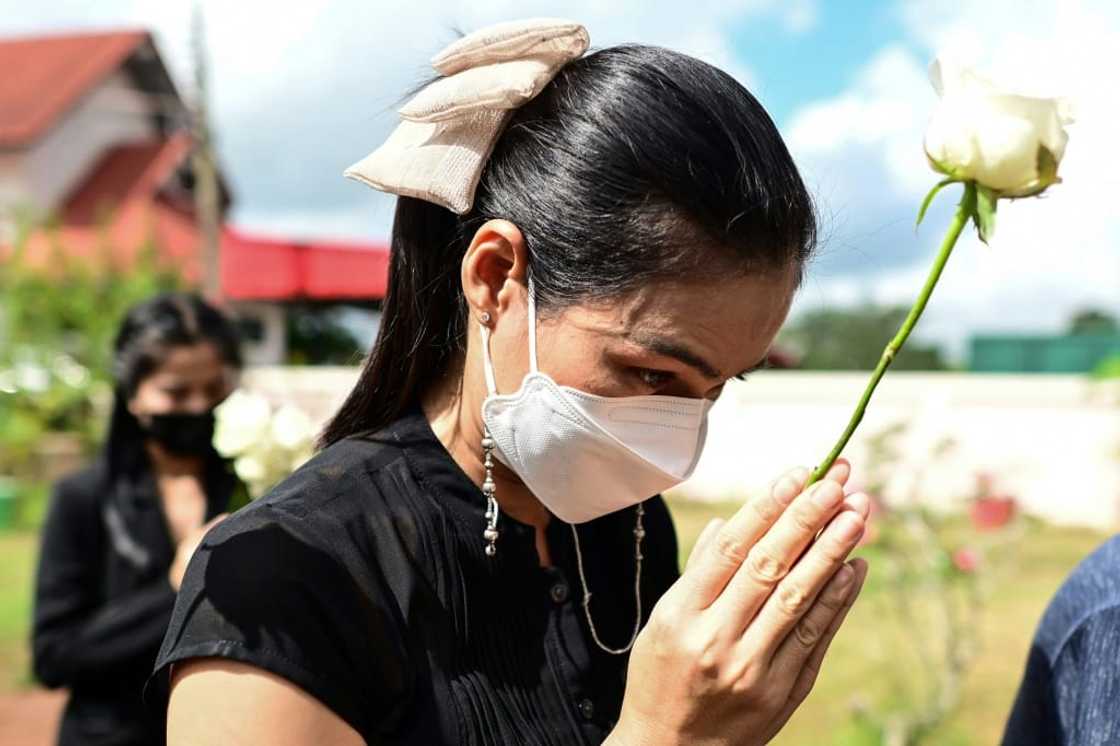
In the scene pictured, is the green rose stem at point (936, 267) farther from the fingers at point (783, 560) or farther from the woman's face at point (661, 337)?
the woman's face at point (661, 337)

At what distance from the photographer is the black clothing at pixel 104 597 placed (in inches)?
93.7

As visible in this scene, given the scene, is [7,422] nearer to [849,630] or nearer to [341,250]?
[341,250]

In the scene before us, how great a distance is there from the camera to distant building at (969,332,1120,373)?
1399 cm

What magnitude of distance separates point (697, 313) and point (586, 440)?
213 millimetres

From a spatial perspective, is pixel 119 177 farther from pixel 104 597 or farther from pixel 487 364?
pixel 487 364

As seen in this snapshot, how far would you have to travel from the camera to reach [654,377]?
140cm

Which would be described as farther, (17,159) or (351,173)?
(17,159)

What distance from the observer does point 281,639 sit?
3.74ft

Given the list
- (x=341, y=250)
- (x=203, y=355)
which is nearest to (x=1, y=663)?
(x=203, y=355)

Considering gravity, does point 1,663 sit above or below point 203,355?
below

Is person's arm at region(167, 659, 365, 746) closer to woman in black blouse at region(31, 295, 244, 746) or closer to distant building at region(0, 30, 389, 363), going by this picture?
woman in black blouse at region(31, 295, 244, 746)

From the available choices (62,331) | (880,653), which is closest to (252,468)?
(880,653)

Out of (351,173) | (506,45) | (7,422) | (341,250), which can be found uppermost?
(506,45)

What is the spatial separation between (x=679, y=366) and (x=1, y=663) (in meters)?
5.68
